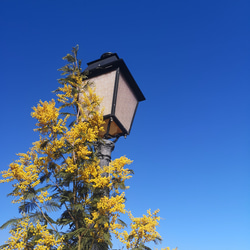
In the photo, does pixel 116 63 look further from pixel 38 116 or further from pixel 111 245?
pixel 111 245

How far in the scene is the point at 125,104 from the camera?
253 inches

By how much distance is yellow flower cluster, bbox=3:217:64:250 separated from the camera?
468 cm

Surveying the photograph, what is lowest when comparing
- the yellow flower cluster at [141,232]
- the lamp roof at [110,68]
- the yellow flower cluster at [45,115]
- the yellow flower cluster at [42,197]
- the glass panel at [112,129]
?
the yellow flower cluster at [141,232]

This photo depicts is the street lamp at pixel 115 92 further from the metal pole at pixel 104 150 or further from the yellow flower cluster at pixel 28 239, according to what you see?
the yellow flower cluster at pixel 28 239

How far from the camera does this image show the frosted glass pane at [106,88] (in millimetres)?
6070

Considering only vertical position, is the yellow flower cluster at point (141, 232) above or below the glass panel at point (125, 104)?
below

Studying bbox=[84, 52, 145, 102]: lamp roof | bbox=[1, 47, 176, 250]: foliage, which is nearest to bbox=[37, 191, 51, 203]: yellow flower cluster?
bbox=[1, 47, 176, 250]: foliage

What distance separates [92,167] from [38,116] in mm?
1692

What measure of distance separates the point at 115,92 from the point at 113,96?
108 mm

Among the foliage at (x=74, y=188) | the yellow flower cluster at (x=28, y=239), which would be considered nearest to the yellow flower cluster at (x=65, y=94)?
the foliage at (x=74, y=188)

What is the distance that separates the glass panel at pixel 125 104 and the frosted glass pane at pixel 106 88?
0.61ft

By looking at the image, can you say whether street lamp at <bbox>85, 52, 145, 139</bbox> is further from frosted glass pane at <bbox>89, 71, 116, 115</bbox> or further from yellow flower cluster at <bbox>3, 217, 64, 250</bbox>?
yellow flower cluster at <bbox>3, 217, 64, 250</bbox>

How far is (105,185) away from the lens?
5266 millimetres

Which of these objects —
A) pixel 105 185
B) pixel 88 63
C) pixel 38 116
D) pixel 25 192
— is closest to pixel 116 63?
pixel 88 63
